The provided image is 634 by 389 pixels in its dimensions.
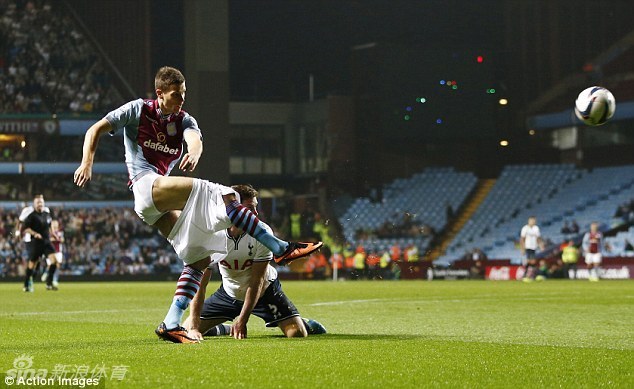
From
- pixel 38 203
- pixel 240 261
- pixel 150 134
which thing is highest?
pixel 150 134

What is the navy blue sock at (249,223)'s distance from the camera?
843 centimetres

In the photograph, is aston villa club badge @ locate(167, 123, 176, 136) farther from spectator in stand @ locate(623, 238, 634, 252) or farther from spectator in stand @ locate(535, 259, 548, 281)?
spectator in stand @ locate(623, 238, 634, 252)

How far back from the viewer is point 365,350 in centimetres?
822

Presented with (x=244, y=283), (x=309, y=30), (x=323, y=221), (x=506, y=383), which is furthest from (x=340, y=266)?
(x=506, y=383)

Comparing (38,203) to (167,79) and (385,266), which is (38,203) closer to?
(167,79)

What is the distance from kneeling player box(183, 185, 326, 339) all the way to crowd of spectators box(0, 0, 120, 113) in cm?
3543

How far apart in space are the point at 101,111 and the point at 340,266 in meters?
13.3

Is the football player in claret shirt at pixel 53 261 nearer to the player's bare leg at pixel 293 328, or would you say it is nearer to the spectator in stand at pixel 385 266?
the spectator in stand at pixel 385 266

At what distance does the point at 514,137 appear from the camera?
46156mm

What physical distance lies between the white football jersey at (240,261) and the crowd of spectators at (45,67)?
35518 mm

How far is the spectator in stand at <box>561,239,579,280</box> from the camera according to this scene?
3378cm

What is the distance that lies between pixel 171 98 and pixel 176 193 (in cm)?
82

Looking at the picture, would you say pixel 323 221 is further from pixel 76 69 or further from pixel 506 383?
pixel 506 383

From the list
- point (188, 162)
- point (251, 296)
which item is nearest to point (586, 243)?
point (251, 296)
